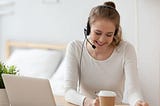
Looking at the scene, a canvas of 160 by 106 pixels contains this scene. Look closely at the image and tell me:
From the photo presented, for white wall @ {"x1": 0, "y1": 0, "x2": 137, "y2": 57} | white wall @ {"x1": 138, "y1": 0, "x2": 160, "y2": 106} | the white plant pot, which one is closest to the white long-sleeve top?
the white plant pot

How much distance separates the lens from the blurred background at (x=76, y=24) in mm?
3039

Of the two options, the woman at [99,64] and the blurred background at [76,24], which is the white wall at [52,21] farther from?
the woman at [99,64]

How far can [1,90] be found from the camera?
5.33 feet

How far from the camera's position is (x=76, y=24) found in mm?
3545

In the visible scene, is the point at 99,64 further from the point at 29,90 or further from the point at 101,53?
the point at 29,90

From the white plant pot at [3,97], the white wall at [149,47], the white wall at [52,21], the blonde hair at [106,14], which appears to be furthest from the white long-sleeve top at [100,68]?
the white wall at [52,21]

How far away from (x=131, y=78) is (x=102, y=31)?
0.94 feet

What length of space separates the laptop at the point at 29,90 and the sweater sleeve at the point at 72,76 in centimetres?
29

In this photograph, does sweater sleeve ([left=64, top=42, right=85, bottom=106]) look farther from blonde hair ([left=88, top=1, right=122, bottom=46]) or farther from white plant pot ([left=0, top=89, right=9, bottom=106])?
white plant pot ([left=0, top=89, right=9, bottom=106])

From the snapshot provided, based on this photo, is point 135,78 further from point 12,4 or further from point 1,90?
point 12,4

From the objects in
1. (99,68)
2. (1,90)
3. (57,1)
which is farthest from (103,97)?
(57,1)

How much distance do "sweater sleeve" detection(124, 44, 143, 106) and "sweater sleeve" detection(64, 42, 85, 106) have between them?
0.25 metres

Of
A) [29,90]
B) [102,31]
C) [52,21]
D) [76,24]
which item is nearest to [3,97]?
[29,90]

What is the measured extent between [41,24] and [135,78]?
79.4 inches
